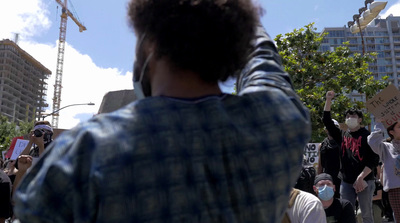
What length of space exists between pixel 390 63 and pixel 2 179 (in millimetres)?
160745

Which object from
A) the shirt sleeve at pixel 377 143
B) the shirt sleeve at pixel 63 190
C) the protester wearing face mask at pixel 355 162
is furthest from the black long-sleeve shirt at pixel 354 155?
the shirt sleeve at pixel 63 190

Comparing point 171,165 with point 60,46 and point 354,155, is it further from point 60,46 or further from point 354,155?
point 60,46

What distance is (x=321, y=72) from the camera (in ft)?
74.8

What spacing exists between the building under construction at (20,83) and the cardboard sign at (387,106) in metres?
154

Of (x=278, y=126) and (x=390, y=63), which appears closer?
(x=278, y=126)

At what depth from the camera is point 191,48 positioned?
3.84ft

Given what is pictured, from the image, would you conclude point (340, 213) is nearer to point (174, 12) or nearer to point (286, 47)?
point (174, 12)

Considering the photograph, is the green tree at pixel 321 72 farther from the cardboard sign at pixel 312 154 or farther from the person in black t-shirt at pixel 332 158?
the person in black t-shirt at pixel 332 158

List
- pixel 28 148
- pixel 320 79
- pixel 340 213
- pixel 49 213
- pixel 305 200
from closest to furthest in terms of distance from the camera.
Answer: pixel 49 213 → pixel 305 200 → pixel 340 213 → pixel 28 148 → pixel 320 79

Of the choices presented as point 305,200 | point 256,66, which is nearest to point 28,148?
point 305,200

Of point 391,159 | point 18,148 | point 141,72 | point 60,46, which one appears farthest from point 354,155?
point 60,46

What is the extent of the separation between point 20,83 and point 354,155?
173513mm

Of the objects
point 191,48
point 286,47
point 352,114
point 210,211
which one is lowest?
point 210,211

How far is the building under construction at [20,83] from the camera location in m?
154
